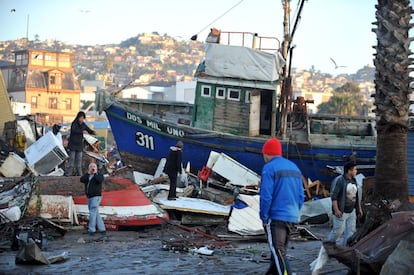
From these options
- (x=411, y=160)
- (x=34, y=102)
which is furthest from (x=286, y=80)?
(x=34, y=102)

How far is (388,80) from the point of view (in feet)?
40.6

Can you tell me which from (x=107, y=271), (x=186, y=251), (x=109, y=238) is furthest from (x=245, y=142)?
(x=107, y=271)

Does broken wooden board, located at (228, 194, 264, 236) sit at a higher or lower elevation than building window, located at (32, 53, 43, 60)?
lower

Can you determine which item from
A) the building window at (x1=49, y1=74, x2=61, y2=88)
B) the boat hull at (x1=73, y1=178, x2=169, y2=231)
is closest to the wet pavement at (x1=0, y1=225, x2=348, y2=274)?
the boat hull at (x1=73, y1=178, x2=169, y2=231)

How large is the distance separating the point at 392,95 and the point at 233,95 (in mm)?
11095

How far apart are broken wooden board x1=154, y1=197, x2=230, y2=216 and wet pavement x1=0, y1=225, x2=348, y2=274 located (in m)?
1.21

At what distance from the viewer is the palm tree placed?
11981 mm

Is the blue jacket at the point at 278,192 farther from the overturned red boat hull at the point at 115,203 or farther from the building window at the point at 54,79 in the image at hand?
the building window at the point at 54,79

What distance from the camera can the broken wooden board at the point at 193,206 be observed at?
15.4 m

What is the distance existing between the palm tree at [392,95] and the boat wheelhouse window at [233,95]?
35.0 feet

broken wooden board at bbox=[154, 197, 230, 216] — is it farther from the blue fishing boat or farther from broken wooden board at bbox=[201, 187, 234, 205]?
the blue fishing boat

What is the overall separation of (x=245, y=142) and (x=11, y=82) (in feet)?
227

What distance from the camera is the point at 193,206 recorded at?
51.9 ft

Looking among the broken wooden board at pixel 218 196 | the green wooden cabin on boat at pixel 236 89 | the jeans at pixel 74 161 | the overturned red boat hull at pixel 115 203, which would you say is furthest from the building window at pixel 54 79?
the overturned red boat hull at pixel 115 203
